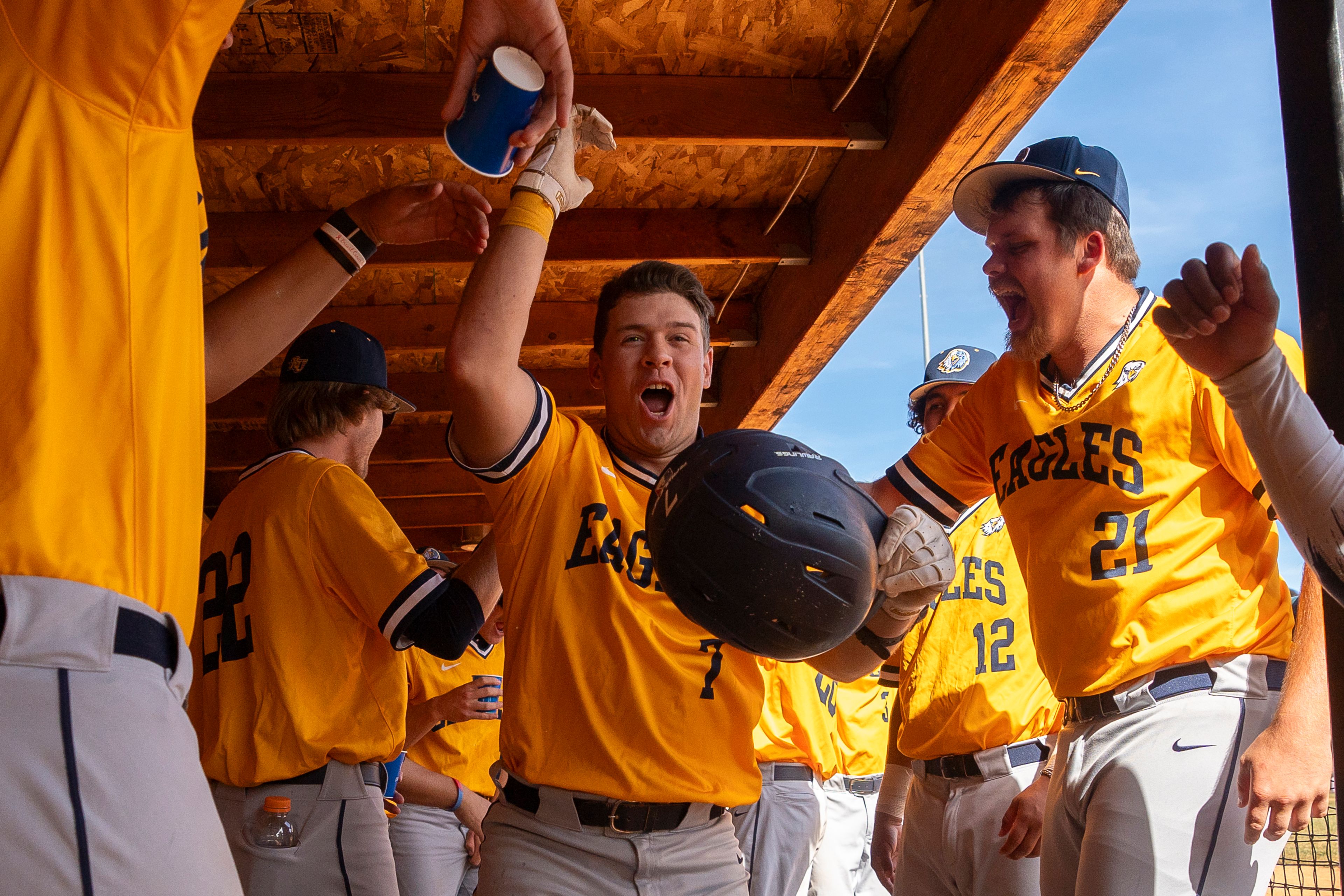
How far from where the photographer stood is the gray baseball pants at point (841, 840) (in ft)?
21.3

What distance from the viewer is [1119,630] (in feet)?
9.13

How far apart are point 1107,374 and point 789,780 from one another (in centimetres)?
350

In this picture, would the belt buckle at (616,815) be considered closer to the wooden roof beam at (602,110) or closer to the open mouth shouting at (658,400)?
the open mouth shouting at (658,400)

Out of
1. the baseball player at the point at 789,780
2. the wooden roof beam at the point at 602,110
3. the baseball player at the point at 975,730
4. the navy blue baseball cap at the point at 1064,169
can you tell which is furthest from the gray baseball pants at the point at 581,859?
the baseball player at the point at 789,780

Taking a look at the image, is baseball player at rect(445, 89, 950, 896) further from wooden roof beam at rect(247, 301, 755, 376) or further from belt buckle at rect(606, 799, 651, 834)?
wooden roof beam at rect(247, 301, 755, 376)

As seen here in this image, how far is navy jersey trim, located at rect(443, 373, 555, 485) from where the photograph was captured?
8.64 feet

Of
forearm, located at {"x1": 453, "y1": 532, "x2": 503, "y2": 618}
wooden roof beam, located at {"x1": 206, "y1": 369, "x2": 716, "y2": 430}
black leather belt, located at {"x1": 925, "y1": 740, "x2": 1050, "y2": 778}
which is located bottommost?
black leather belt, located at {"x1": 925, "y1": 740, "x2": 1050, "y2": 778}

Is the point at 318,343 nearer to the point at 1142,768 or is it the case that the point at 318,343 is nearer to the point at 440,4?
the point at 440,4

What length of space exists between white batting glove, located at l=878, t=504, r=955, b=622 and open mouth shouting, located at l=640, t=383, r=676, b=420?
0.77 meters

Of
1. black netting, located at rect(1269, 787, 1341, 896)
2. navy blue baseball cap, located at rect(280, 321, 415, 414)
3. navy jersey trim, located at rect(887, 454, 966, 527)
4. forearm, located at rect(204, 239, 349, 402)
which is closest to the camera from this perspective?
forearm, located at rect(204, 239, 349, 402)

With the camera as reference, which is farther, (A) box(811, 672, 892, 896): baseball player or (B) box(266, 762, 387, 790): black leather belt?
(A) box(811, 672, 892, 896): baseball player

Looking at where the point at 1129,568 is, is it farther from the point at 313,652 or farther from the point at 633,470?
the point at 313,652

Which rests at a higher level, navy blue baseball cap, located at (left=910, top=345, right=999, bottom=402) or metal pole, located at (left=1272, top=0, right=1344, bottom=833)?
navy blue baseball cap, located at (left=910, top=345, right=999, bottom=402)

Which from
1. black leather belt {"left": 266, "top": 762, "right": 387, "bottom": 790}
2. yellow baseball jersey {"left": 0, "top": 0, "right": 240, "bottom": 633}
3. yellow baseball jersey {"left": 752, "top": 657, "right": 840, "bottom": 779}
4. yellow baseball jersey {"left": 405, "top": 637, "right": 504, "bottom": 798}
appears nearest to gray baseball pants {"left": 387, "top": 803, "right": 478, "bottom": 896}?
yellow baseball jersey {"left": 405, "top": 637, "right": 504, "bottom": 798}
